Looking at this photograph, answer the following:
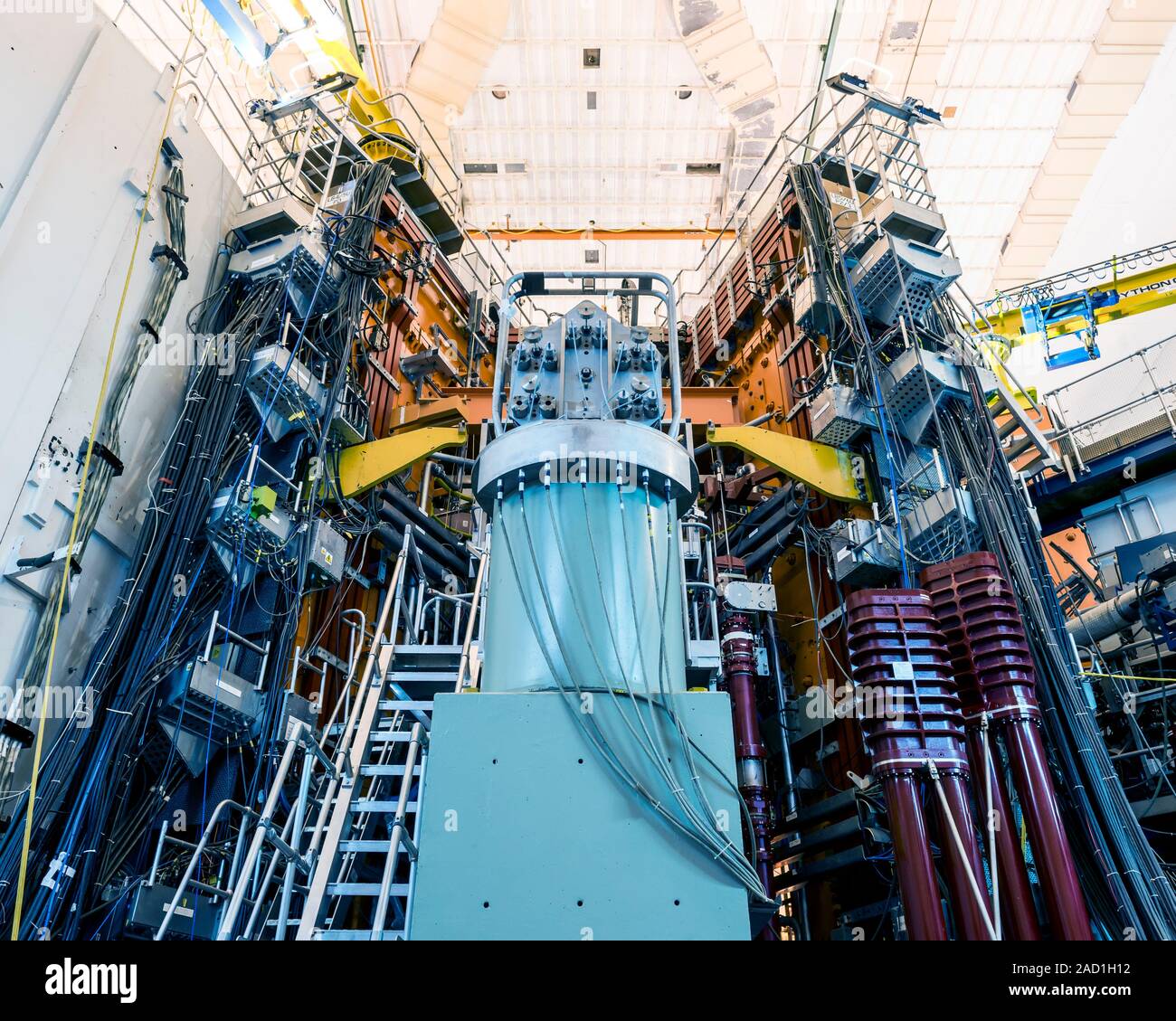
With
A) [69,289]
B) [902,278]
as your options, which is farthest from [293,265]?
[902,278]

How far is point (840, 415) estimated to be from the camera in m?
7.82

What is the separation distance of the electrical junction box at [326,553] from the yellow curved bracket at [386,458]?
612 millimetres

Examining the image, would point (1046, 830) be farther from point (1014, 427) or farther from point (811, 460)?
point (1014, 427)

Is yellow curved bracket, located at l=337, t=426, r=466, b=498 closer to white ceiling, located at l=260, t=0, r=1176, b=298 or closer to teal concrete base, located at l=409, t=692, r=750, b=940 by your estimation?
teal concrete base, located at l=409, t=692, r=750, b=940

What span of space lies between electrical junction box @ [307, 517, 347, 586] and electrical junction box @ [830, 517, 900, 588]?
4433mm

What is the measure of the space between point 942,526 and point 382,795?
4.70 meters

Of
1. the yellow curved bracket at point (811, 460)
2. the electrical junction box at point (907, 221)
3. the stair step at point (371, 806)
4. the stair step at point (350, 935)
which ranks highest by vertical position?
the electrical junction box at point (907, 221)

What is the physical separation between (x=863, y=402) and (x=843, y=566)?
5.32 ft

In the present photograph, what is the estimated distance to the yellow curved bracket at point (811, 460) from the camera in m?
8.01

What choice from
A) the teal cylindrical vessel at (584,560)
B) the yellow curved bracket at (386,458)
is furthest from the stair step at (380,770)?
the yellow curved bracket at (386,458)

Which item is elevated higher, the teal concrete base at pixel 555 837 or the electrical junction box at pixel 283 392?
the electrical junction box at pixel 283 392

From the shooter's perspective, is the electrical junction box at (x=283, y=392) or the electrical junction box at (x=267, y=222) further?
the electrical junction box at (x=267, y=222)

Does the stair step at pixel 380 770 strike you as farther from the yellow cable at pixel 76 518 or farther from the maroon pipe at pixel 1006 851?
the maroon pipe at pixel 1006 851
